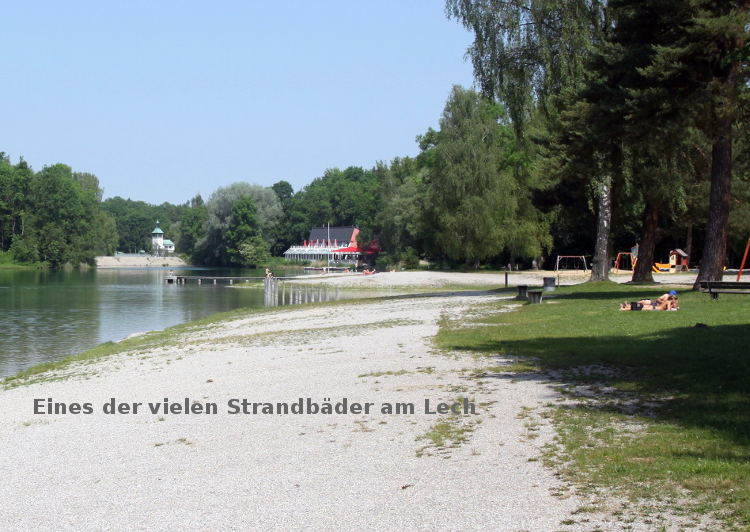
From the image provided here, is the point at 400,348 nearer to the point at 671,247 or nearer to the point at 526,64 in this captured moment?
the point at 526,64

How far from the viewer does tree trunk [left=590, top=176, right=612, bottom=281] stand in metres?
32.9

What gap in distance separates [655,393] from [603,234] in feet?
81.2

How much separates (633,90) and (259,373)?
42.7ft

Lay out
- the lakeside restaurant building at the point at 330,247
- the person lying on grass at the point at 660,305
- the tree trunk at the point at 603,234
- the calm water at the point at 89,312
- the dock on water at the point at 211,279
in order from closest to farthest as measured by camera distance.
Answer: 1. the person lying on grass at the point at 660,305
2. the calm water at the point at 89,312
3. the tree trunk at the point at 603,234
4. the dock on water at the point at 211,279
5. the lakeside restaurant building at the point at 330,247

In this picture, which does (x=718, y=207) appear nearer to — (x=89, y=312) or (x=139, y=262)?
(x=89, y=312)

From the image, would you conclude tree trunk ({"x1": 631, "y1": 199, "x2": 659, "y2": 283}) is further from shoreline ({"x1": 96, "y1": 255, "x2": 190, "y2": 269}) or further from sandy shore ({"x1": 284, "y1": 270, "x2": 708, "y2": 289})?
shoreline ({"x1": 96, "y1": 255, "x2": 190, "y2": 269})

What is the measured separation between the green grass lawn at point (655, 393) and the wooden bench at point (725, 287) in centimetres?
104

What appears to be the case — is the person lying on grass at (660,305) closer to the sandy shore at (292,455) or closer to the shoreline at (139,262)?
the sandy shore at (292,455)

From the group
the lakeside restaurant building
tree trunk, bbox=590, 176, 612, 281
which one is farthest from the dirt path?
the lakeside restaurant building

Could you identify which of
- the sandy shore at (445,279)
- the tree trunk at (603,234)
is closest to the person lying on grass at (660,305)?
the tree trunk at (603,234)

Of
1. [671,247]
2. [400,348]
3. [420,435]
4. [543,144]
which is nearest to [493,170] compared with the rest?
[671,247]

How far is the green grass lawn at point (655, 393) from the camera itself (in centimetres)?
678

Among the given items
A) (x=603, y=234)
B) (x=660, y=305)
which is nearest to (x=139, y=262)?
(x=603, y=234)

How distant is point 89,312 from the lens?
137 ft
